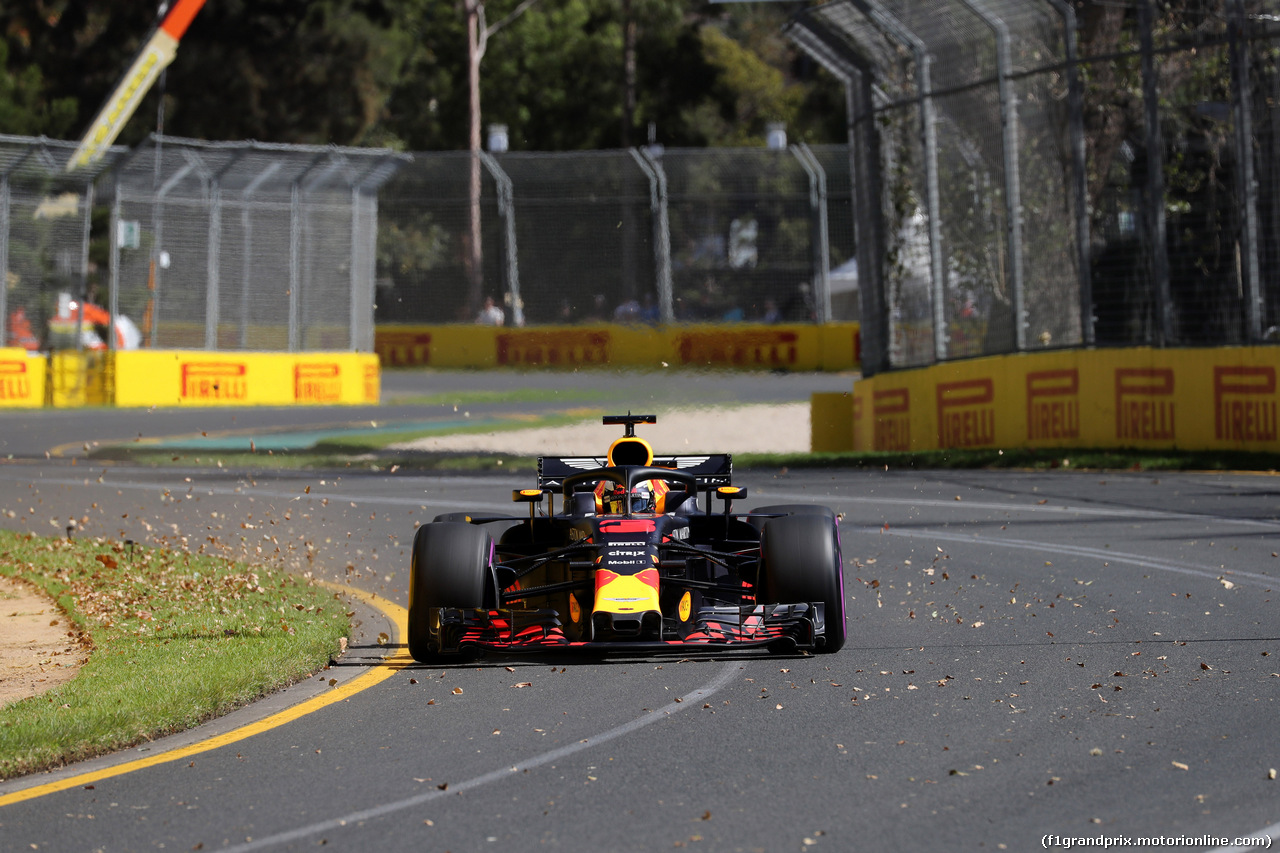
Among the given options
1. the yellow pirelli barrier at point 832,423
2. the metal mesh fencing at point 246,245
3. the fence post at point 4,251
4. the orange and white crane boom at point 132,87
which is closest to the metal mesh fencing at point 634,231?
the orange and white crane boom at point 132,87

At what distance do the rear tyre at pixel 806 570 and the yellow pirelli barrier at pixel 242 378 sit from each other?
23.4m

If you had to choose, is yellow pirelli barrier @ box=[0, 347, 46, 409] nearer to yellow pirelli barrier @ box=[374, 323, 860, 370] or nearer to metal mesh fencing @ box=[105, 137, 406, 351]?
metal mesh fencing @ box=[105, 137, 406, 351]

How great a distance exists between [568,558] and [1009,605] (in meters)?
2.74

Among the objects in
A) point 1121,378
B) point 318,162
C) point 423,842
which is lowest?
point 423,842

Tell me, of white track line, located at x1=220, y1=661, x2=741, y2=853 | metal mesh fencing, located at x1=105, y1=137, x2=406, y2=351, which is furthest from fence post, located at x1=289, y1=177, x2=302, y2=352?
white track line, located at x1=220, y1=661, x2=741, y2=853

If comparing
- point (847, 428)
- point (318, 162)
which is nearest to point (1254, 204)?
point (847, 428)

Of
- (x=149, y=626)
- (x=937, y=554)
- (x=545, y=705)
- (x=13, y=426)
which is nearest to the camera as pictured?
(x=545, y=705)

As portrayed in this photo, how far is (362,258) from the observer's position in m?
31.1

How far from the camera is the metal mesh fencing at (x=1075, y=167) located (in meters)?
17.3

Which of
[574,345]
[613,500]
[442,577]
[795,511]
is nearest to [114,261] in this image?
[574,345]

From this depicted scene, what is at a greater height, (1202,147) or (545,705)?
(1202,147)

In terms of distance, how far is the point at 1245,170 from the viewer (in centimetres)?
1727

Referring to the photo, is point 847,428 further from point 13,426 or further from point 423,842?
point 423,842

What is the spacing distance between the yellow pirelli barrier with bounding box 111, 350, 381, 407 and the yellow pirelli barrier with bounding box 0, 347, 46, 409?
1.28 meters
